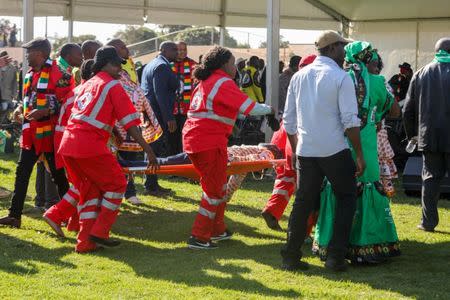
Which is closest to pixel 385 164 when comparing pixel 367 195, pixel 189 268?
pixel 367 195

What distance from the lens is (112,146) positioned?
856cm

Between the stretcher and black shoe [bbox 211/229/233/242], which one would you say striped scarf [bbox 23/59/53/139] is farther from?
black shoe [bbox 211/229/233/242]

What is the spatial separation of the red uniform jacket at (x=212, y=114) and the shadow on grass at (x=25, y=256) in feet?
4.99

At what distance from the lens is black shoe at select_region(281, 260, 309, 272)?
6.29m

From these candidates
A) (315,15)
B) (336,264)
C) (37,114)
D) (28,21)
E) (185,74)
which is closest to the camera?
(336,264)

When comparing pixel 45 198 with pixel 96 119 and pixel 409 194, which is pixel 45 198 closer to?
pixel 96 119

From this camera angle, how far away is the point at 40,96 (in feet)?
25.7

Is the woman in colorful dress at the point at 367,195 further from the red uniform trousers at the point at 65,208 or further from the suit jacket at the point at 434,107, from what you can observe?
the red uniform trousers at the point at 65,208

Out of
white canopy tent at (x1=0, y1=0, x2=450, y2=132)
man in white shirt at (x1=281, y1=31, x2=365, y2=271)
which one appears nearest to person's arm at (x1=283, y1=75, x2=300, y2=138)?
man in white shirt at (x1=281, y1=31, x2=365, y2=271)

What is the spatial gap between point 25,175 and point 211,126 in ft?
7.30

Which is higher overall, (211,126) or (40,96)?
(40,96)

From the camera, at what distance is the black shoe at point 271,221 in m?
8.02

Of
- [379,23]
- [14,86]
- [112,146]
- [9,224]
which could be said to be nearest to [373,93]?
[112,146]

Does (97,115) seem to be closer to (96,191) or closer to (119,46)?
(96,191)
